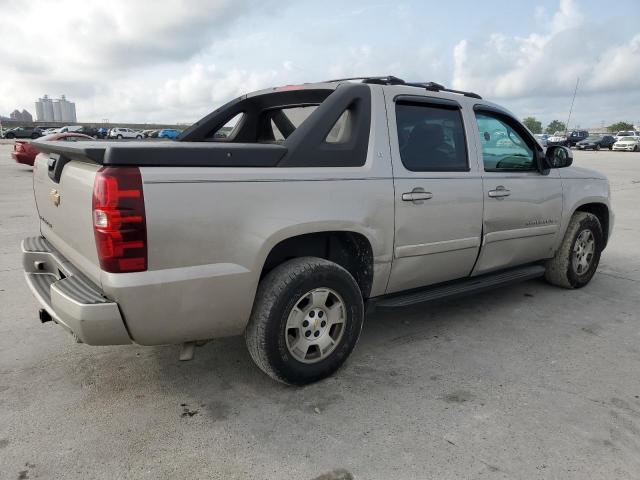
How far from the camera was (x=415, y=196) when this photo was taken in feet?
11.0

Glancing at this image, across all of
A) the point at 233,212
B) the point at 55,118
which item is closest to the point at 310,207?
the point at 233,212

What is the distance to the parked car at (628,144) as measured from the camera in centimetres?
3959

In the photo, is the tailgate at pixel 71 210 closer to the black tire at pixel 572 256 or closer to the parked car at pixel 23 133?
the black tire at pixel 572 256

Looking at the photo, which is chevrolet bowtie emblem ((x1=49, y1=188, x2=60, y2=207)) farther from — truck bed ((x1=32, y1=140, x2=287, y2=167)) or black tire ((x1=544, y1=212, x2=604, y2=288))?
black tire ((x1=544, y1=212, x2=604, y2=288))

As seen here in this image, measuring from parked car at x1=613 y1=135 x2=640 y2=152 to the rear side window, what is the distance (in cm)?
4333

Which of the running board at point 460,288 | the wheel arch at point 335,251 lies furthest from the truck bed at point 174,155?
the running board at point 460,288

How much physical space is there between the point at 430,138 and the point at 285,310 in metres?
1.69

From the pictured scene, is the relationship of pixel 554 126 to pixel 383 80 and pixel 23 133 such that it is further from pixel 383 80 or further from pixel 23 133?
pixel 383 80

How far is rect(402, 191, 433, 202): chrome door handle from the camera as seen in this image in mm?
3293

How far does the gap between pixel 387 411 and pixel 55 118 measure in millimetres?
131416

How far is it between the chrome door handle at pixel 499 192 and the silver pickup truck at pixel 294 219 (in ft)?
0.04

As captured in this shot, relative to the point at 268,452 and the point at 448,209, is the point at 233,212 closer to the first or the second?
the point at 268,452

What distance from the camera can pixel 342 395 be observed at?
2949 mm

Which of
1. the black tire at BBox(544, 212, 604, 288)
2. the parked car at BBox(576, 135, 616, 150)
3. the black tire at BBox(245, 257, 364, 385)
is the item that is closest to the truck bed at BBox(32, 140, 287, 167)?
the black tire at BBox(245, 257, 364, 385)
